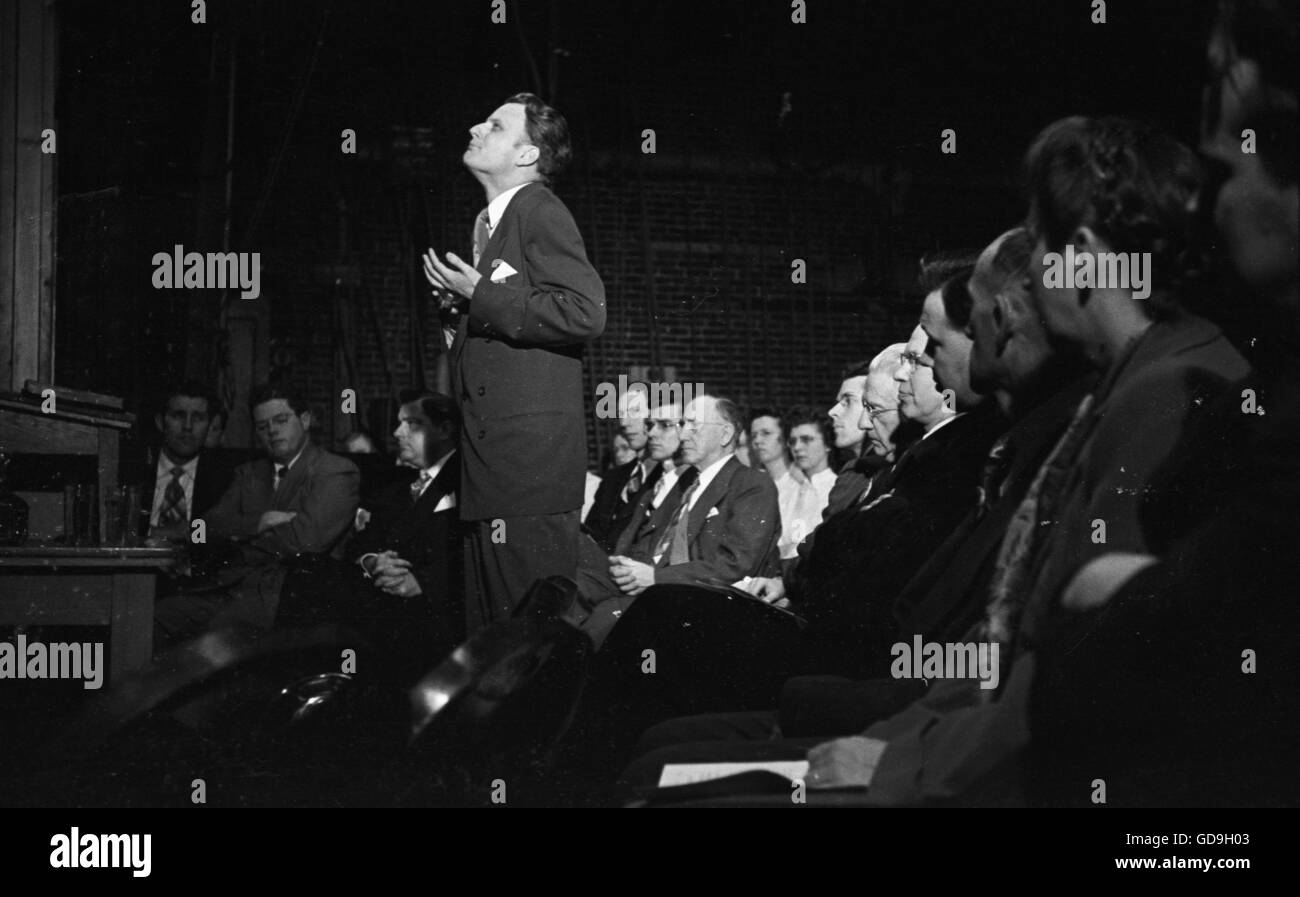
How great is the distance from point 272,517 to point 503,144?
0.97 m

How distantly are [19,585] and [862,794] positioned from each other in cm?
167

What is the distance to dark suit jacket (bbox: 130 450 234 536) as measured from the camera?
3088 mm

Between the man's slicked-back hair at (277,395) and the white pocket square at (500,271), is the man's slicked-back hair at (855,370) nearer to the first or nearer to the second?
the white pocket square at (500,271)

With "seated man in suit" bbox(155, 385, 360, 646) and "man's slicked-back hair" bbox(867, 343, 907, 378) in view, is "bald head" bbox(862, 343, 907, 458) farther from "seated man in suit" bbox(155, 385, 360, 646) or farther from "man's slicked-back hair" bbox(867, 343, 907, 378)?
"seated man in suit" bbox(155, 385, 360, 646)

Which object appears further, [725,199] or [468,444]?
[725,199]

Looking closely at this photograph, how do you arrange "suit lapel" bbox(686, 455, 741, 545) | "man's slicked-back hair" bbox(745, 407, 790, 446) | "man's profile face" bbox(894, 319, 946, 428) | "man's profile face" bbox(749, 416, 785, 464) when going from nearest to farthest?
"man's profile face" bbox(894, 319, 946, 428)
"suit lapel" bbox(686, 455, 741, 545)
"man's slicked-back hair" bbox(745, 407, 790, 446)
"man's profile face" bbox(749, 416, 785, 464)

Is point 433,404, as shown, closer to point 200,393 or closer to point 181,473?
point 200,393

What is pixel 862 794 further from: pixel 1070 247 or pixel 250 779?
pixel 250 779

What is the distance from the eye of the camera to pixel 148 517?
3109mm

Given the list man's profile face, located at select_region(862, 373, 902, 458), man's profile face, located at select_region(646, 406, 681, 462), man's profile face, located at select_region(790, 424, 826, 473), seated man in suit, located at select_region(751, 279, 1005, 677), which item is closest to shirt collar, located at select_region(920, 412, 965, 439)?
seated man in suit, located at select_region(751, 279, 1005, 677)

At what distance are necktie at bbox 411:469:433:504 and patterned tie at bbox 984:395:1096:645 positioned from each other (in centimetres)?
150

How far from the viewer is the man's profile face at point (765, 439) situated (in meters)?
4.43
